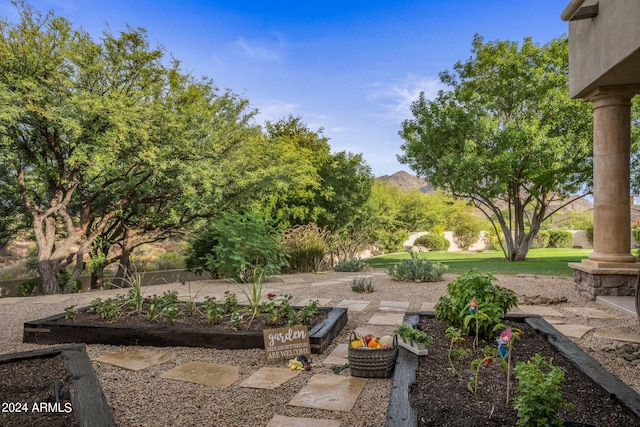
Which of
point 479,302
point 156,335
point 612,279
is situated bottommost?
point 156,335

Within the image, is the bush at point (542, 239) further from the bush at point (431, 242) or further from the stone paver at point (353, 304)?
the stone paver at point (353, 304)

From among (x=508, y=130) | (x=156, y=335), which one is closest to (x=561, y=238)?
(x=508, y=130)

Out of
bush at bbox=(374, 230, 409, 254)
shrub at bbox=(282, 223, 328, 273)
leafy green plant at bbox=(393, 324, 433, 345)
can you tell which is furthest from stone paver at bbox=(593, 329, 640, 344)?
→ bush at bbox=(374, 230, 409, 254)

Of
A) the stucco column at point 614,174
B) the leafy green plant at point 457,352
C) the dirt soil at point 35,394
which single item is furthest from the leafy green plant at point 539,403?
the stucco column at point 614,174

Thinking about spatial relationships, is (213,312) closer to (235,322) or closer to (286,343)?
(235,322)

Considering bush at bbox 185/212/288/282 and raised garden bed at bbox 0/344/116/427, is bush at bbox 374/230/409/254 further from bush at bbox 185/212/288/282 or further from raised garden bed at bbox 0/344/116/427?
raised garden bed at bbox 0/344/116/427

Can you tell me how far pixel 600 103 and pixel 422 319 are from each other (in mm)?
3937

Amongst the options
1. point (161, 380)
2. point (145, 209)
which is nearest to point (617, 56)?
point (161, 380)

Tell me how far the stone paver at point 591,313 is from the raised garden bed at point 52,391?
460cm

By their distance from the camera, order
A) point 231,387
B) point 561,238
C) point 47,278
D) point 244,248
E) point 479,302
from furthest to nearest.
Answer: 1. point 561,238
2. point 47,278
3. point 244,248
4. point 479,302
5. point 231,387

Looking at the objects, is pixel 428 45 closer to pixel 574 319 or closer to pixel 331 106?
pixel 331 106

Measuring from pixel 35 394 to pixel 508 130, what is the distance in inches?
407

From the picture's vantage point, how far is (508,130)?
32.4ft

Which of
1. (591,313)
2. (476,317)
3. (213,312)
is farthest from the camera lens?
(591,313)
